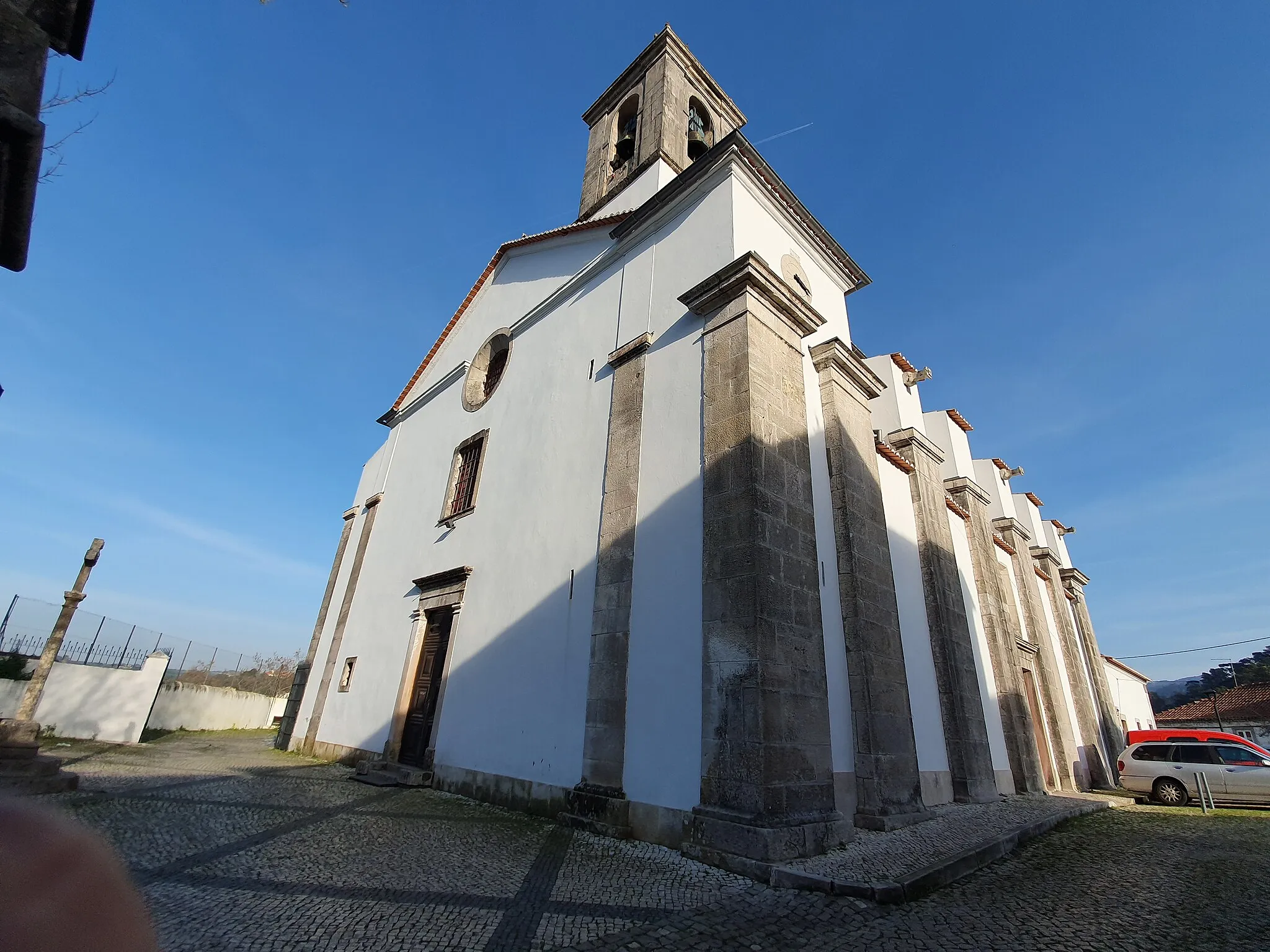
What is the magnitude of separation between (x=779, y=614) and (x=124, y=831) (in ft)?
19.4

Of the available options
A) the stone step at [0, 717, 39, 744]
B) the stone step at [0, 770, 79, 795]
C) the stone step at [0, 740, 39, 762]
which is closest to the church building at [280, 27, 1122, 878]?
the stone step at [0, 770, 79, 795]

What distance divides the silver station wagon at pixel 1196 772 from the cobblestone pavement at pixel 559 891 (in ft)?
15.4

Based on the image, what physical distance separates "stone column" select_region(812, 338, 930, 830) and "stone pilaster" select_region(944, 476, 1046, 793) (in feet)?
15.2

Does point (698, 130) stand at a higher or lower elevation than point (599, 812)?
higher

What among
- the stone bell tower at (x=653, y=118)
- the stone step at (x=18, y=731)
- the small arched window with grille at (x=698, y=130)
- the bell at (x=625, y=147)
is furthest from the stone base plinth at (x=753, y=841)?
the bell at (x=625, y=147)

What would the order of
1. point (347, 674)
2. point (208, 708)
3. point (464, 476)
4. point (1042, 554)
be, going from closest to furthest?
point (464, 476)
point (347, 674)
point (1042, 554)
point (208, 708)

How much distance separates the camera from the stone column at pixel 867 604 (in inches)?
236

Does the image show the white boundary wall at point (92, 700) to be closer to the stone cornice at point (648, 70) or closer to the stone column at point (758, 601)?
the stone column at point (758, 601)

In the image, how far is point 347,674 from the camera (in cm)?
1195

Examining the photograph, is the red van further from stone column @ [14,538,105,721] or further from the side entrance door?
stone column @ [14,538,105,721]

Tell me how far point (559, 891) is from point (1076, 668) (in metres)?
17.5

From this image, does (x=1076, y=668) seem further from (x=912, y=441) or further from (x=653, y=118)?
(x=653, y=118)

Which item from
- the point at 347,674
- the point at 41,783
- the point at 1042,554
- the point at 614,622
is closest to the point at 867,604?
the point at 614,622

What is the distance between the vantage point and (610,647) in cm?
624
